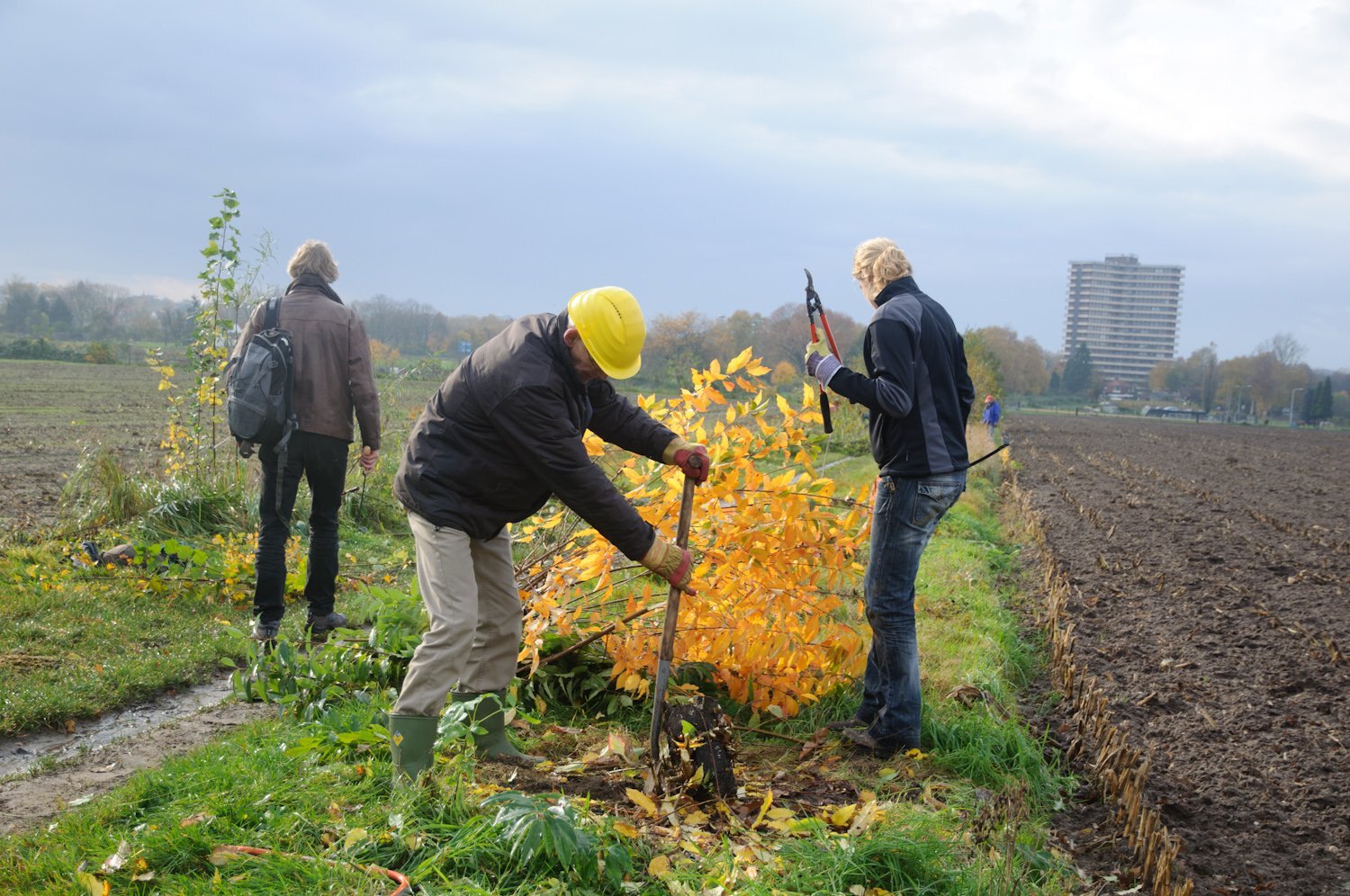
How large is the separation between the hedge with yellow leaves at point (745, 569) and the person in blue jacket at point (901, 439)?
303 millimetres

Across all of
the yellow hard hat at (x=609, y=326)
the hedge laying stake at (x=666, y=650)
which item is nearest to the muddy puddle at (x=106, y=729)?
the hedge laying stake at (x=666, y=650)

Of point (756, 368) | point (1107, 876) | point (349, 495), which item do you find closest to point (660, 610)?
→ point (756, 368)

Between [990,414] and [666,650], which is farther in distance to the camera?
[990,414]

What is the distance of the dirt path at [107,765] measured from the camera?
3.45m

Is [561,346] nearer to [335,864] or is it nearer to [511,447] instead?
[511,447]

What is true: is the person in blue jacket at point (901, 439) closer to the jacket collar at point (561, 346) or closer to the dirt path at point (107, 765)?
the jacket collar at point (561, 346)

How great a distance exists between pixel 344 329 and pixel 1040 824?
4431 mm

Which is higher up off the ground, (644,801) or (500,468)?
(500,468)

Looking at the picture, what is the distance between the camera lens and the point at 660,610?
182 inches

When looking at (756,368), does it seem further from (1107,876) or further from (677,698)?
(1107,876)

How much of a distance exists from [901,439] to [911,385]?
0.78 ft

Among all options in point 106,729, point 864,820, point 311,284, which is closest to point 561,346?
point 864,820

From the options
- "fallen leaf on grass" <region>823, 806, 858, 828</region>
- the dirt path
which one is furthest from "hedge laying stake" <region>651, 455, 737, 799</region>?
the dirt path

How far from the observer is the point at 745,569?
4457 mm
